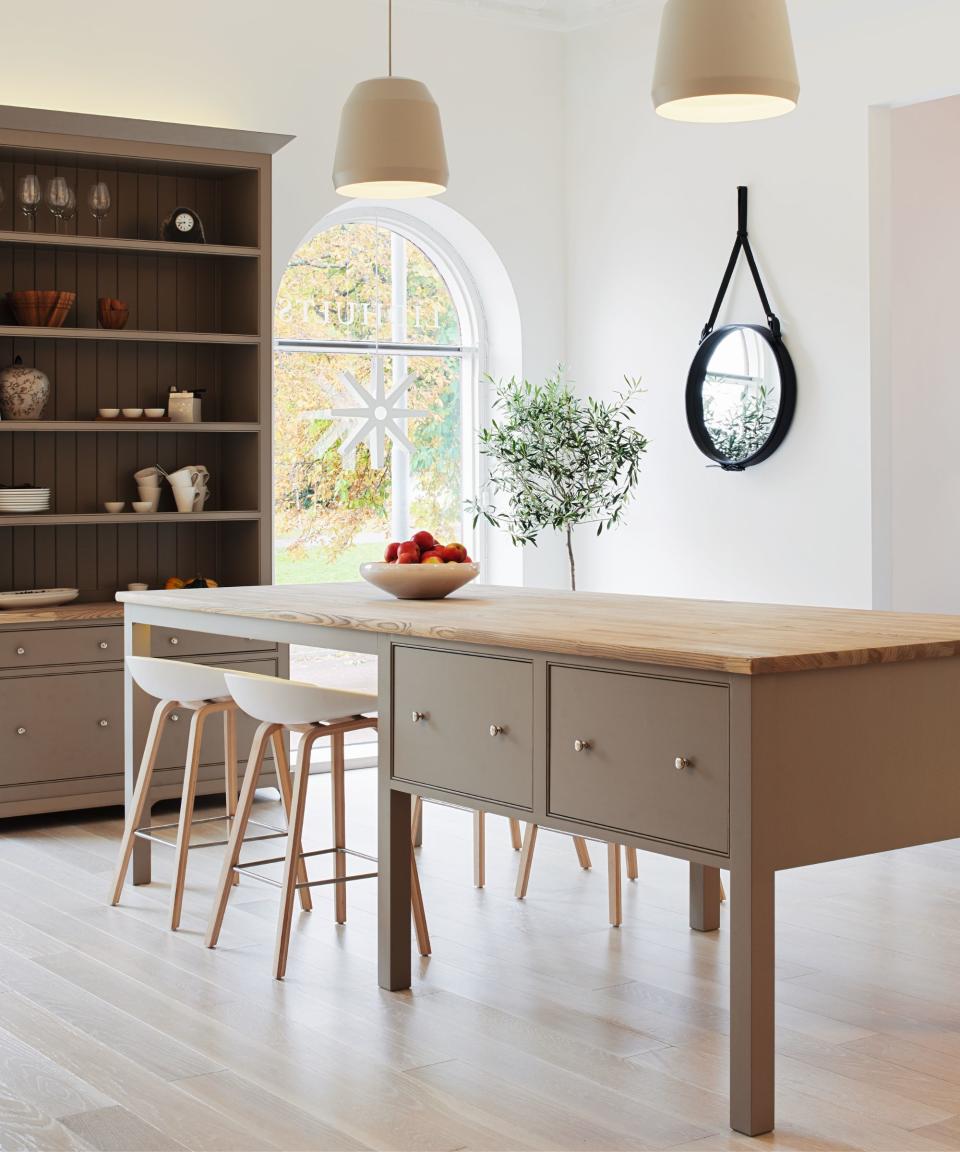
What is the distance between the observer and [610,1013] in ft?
10.9

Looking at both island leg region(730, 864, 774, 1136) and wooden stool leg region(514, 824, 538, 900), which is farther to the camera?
wooden stool leg region(514, 824, 538, 900)

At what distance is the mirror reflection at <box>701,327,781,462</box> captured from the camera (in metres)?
6.11

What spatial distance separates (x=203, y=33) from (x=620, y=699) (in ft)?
13.9

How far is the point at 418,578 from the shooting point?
400cm

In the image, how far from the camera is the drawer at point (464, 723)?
3145mm

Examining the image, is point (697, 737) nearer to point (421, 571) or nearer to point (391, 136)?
point (421, 571)

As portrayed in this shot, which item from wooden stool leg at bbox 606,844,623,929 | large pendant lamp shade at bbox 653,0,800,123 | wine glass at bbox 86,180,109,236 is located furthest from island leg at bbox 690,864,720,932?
wine glass at bbox 86,180,109,236

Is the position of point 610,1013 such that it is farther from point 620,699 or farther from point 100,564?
point 100,564

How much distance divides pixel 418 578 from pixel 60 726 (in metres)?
1.92

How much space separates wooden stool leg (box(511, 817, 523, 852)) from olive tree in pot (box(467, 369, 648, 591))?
1942 mm

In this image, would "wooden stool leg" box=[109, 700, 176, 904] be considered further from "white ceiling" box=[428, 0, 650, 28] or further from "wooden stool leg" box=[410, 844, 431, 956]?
"white ceiling" box=[428, 0, 650, 28]

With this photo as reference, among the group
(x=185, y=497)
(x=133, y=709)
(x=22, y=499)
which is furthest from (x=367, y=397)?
(x=133, y=709)

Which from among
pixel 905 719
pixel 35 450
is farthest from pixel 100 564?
pixel 905 719

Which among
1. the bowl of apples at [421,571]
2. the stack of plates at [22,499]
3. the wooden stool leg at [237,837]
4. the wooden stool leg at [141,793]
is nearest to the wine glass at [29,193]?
the stack of plates at [22,499]
